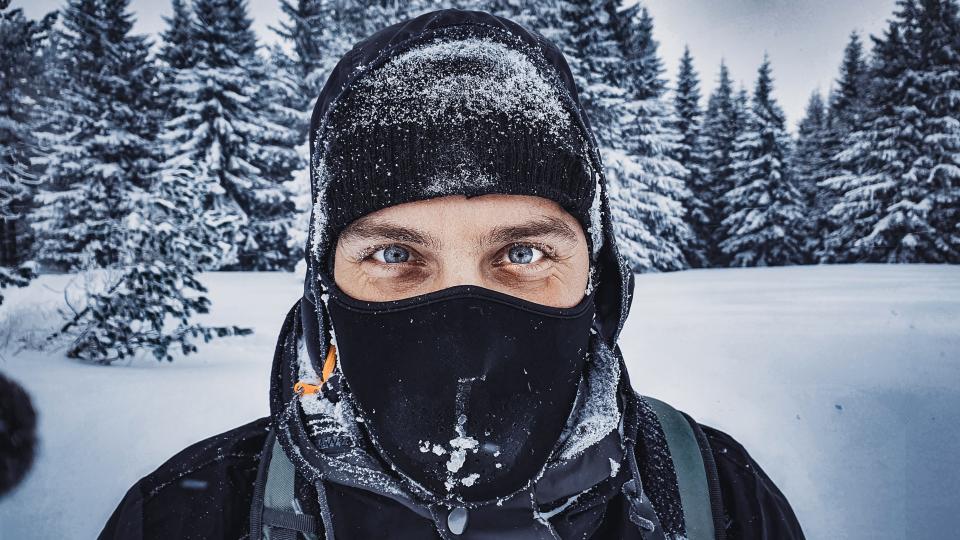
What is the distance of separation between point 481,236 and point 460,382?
0.39m

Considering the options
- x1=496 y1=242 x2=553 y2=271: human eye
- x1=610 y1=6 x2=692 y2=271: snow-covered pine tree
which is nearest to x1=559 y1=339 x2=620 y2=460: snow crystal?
x1=496 y1=242 x2=553 y2=271: human eye

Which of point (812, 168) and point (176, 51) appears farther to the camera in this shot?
point (812, 168)

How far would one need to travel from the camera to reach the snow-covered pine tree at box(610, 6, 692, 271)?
1645 centimetres

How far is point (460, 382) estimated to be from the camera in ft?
3.94

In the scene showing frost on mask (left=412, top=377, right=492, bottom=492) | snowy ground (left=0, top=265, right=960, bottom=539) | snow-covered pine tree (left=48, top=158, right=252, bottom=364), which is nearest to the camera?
frost on mask (left=412, top=377, right=492, bottom=492)

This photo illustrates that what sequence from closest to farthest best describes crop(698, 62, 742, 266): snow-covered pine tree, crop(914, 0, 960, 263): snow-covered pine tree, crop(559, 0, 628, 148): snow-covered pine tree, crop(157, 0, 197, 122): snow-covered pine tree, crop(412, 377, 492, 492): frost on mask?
1. crop(412, 377, 492, 492): frost on mask
2. crop(559, 0, 628, 148): snow-covered pine tree
3. crop(914, 0, 960, 263): snow-covered pine tree
4. crop(157, 0, 197, 122): snow-covered pine tree
5. crop(698, 62, 742, 266): snow-covered pine tree

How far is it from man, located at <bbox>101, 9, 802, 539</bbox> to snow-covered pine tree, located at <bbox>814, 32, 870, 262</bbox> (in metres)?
25.6

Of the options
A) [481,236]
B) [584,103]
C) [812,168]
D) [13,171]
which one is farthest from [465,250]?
[812,168]

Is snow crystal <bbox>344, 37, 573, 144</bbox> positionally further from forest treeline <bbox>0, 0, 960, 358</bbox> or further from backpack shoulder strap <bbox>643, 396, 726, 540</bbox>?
forest treeline <bbox>0, 0, 960, 358</bbox>

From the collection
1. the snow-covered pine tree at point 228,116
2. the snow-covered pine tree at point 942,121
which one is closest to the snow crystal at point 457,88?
the snow-covered pine tree at point 228,116

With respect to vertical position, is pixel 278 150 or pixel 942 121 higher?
pixel 942 121

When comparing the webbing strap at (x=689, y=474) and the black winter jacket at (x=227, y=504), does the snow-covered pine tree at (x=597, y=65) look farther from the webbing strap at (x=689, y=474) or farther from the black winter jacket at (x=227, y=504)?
the black winter jacket at (x=227, y=504)

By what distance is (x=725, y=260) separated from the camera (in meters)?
26.8

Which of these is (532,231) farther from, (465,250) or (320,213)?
(320,213)
